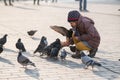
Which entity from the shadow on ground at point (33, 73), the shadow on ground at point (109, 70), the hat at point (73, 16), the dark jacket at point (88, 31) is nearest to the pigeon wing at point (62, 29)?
the dark jacket at point (88, 31)

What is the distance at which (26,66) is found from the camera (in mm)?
8750

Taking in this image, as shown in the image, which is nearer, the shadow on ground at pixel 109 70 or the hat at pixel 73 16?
the shadow on ground at pixel 109 70

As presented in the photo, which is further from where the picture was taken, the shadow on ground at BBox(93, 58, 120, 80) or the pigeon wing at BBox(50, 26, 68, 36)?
the pigeon wing at BBox(50, 26, 68, 36)

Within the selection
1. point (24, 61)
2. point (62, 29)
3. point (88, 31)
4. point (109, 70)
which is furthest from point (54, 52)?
point (109, 70)

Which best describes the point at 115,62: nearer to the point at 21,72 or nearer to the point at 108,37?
the point at 21,72

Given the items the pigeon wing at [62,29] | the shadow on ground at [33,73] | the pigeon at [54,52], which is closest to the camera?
the shadow on ground at [33,73]

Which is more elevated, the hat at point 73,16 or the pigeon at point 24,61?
the hat at point 73,16

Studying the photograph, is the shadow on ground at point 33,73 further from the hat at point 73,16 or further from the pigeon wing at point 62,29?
the pigeon wing at point 62,29

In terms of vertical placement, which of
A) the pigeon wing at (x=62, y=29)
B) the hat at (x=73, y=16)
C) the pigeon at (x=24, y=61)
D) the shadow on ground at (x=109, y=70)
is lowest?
the shadow on ground at (x=109, y=70)

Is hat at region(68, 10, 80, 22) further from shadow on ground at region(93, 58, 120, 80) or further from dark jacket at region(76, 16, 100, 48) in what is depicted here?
shadow on ground at region(93, 58, 120, 80)

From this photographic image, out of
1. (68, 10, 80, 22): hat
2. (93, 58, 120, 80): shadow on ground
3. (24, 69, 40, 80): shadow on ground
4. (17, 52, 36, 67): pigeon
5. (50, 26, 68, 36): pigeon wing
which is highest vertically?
(68, 10, 80, 22): hat

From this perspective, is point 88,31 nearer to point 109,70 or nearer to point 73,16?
Answer: point 73,16

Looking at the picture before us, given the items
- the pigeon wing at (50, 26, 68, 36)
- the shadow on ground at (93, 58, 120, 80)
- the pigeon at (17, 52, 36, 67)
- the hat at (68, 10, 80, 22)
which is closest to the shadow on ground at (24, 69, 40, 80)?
the pigeon at (17, 52, 36, 67)

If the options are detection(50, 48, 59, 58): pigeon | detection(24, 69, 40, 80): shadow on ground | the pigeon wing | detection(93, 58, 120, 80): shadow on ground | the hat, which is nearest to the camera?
detection(24, 69, 40, 80): shadow on ground
